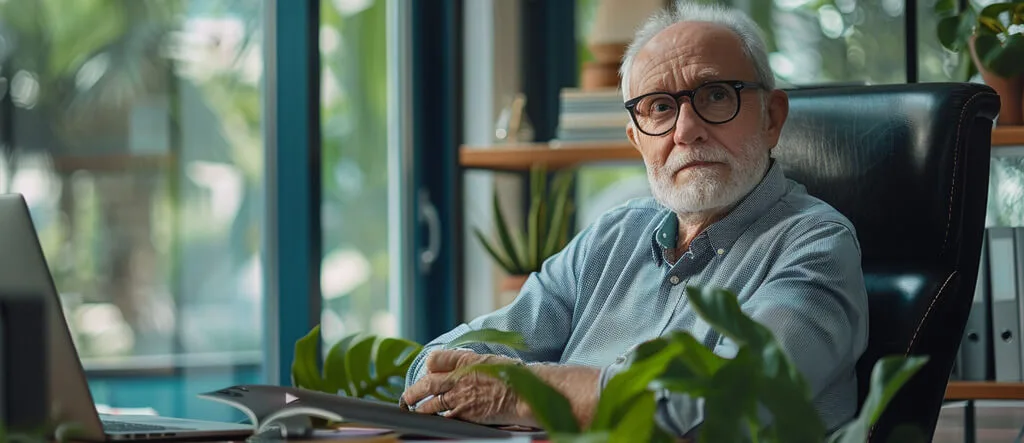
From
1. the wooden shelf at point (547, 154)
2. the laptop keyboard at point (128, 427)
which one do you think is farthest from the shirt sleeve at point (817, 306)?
the wooden shelf at point (547, 154)

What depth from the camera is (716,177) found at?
6.31 feet

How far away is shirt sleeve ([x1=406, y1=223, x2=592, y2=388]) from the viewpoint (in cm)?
203

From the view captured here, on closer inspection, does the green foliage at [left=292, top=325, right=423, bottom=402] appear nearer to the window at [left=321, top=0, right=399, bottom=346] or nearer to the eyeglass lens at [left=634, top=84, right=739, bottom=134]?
the eyeglass lens at [left=634, top=84, right=739, bottom=134]

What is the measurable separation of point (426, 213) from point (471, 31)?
588mm

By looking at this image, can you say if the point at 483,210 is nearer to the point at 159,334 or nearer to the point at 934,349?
the point at 159,334

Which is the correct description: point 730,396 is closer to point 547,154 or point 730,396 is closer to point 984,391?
point 984,391

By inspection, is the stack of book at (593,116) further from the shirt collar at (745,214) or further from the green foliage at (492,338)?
the green foliage at (492,338)

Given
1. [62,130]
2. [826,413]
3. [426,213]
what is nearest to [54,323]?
[826,413]

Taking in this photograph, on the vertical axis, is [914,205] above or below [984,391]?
above

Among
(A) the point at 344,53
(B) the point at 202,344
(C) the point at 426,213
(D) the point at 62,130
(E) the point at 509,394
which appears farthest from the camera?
(C) the point at 426,213

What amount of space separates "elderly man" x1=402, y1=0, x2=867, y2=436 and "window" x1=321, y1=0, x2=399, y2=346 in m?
1.37

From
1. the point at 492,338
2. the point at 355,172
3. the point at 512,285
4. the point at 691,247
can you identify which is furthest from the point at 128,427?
the point at 355,172

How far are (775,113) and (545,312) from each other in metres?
0.49

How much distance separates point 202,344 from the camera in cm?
314
